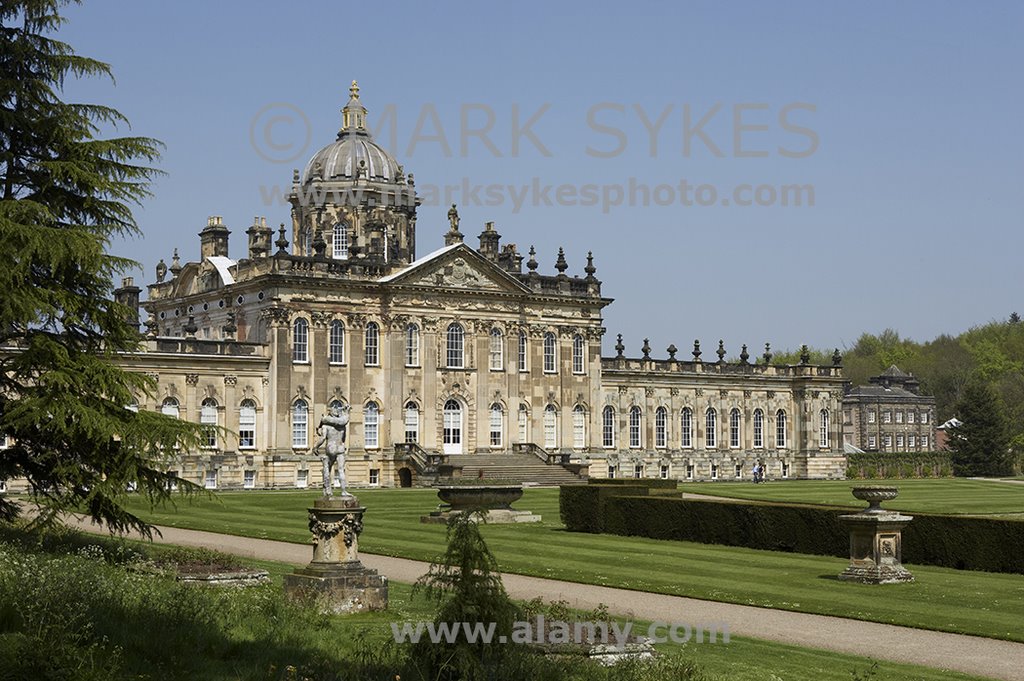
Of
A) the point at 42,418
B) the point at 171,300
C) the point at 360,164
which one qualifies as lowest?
the point at 42,418

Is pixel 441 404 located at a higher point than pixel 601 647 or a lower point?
higher

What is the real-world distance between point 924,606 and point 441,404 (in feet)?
144

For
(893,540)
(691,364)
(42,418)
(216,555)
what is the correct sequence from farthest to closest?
(691,364) < (893,540) < (216,555) < (42,418)

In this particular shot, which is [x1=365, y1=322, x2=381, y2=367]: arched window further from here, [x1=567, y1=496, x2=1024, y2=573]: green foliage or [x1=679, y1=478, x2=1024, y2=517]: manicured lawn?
[x1=567, y1=496, x2=1024, y2=573]: green foliage

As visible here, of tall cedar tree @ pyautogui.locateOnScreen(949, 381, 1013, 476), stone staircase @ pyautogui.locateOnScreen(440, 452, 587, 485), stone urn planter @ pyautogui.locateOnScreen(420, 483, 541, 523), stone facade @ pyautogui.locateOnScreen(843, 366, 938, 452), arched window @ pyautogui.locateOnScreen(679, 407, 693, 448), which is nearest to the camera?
stone urn planter @ pyautogui.locateOnScreen(420, 483, 541, 523)

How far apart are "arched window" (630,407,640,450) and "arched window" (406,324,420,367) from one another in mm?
14904

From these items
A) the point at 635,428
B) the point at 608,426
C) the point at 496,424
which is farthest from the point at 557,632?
the point at 635,428

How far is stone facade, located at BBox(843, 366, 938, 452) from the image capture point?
387 feet

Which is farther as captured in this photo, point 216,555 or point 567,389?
point 567,389

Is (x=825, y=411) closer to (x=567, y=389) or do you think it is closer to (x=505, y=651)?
(x=567, y=389)

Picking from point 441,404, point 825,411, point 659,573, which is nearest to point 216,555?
point 659,573

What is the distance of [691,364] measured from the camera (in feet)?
247

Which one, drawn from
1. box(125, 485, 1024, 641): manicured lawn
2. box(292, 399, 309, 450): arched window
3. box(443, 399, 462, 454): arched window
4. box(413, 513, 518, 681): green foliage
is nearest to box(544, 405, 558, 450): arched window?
box(443, 399, 462, 454): arched window

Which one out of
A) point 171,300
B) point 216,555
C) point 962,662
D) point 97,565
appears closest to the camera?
point 962,662
